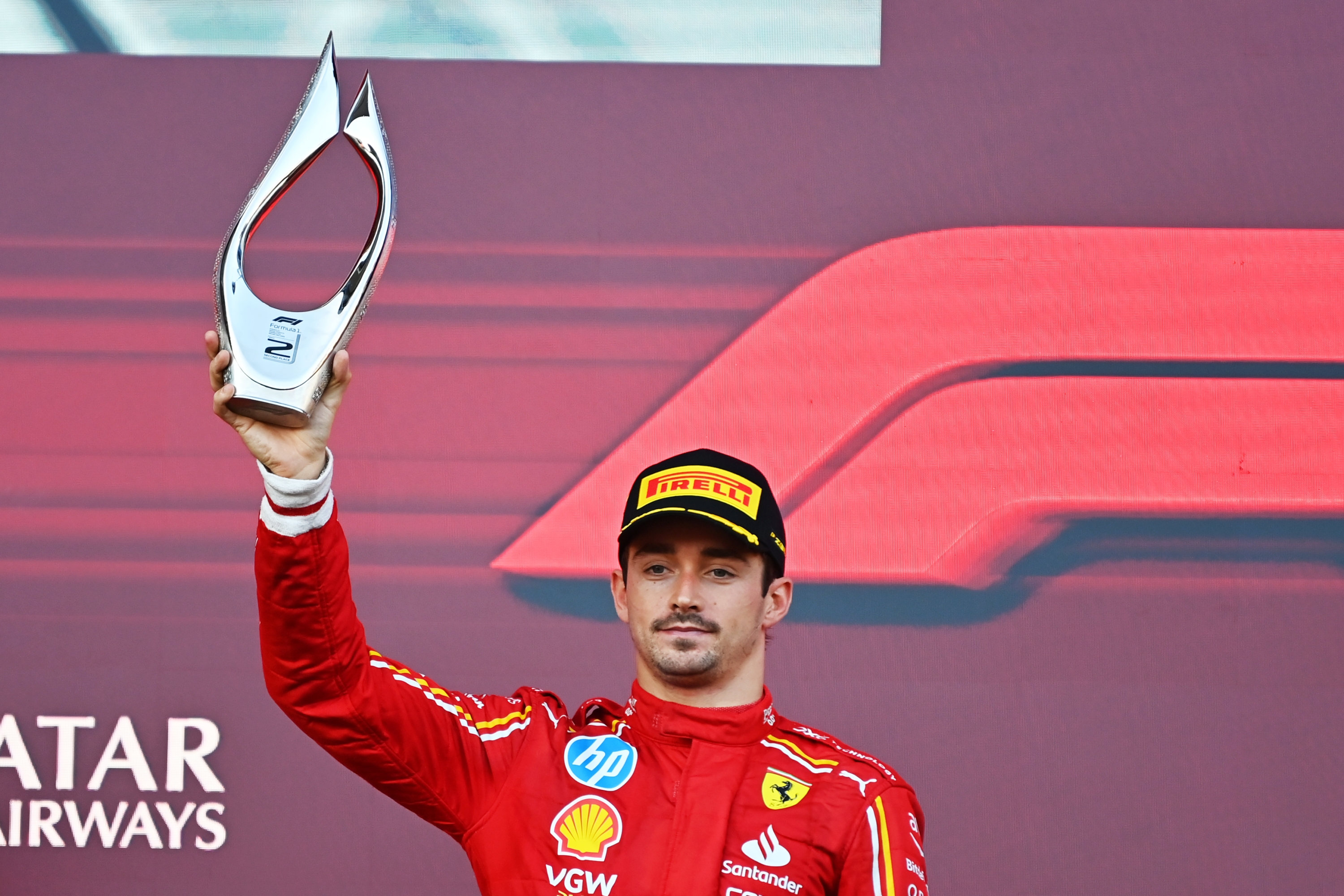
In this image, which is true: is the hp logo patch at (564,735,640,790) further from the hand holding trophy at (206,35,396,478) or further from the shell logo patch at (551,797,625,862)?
the hand holding trophy at (206,35,396,478)

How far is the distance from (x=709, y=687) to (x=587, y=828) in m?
0.19

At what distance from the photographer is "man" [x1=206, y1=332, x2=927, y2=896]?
4.09ft

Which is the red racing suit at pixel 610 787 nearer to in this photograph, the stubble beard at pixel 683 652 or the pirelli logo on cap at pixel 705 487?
the stubble beard at pixel 683 652

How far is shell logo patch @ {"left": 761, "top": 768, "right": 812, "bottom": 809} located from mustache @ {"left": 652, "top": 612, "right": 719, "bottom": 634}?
6.5 inches

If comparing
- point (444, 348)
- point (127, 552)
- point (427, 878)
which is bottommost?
point (427, 878)

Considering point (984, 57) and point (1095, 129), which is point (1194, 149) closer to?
point (1095, 129)

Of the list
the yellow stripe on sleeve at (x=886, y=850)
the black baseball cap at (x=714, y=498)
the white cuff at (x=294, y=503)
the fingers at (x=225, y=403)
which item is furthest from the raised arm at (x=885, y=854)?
the fingers at (x=225, y=403)

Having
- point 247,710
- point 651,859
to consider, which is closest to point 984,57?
point 651,859

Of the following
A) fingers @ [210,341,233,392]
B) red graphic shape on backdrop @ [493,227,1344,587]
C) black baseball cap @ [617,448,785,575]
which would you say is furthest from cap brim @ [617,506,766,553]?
red graphic shape on backdrop @ [493,227,1344,587]

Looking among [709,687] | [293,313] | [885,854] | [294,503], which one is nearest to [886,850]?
[885,854]

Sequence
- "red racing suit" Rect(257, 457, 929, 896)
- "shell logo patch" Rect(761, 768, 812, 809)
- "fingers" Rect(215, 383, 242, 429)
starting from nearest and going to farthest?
"fingers" Rect(215, 383, 242, 429), "red racing suit" Rect(257, 457, 929, 896), "shell logo patch" Rect(761, 768, 812, 809)

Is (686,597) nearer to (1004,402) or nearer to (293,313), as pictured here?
(293,313)

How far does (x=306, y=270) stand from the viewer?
2096mm

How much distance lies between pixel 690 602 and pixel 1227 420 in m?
1.18
